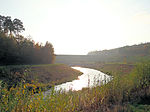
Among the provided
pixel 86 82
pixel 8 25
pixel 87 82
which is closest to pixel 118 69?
pixel 87 82

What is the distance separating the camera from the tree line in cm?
2816

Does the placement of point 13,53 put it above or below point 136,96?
above

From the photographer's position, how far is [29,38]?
1594 inches

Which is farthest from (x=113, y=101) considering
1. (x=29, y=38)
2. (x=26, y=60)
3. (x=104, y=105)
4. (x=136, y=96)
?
(x=29, y=38)

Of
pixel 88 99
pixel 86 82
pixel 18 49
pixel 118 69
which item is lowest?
pixel 86 82

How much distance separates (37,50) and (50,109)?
3378 cm

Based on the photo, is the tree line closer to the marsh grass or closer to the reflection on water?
the reflection on water

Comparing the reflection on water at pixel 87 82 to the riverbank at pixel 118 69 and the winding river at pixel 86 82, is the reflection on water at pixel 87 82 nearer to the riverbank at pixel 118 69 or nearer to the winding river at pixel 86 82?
the winding river at pixel 86 82

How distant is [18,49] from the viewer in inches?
1221

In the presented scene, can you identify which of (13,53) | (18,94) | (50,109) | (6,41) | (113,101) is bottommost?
(113,101)

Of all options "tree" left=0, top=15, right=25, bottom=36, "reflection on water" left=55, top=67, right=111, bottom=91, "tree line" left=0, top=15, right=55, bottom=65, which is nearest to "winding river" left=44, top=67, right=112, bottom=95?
"reflection on water" left=55, top=67, right=111, bottom=91

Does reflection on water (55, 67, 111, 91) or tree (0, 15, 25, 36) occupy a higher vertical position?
tree (0, 15, 25, 36)

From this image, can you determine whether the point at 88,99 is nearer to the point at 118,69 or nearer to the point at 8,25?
the point at 118,69

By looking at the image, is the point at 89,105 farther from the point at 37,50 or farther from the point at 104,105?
the point at 37,50
